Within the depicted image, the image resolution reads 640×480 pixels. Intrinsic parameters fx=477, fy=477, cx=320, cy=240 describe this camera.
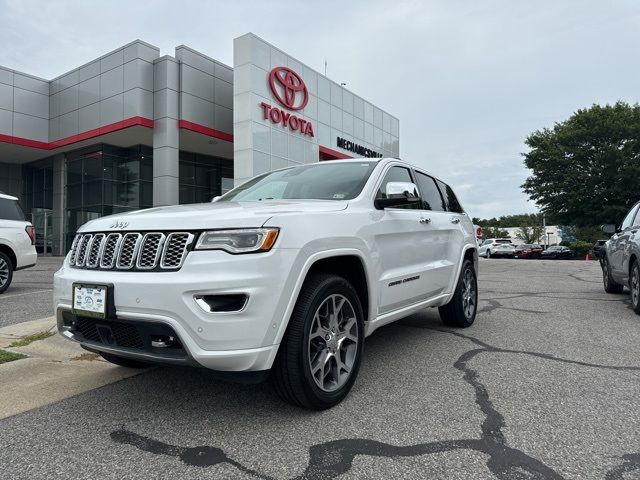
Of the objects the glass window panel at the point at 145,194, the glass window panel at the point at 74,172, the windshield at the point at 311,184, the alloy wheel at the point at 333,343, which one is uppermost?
the glass window panel at the point at 74,172

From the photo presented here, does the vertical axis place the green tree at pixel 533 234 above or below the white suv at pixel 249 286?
above

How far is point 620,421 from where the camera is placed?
288 cm

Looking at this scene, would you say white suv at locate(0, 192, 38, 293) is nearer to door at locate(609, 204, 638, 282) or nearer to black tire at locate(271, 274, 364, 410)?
black tire at locate(271, 274, 364, 410)

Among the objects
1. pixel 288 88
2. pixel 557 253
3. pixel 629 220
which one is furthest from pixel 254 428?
pixel 557 253

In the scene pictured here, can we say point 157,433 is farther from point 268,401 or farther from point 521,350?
point 521,350

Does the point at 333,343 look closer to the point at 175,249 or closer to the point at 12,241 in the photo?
the point at 175,249

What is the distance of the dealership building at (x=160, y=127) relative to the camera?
2055cm

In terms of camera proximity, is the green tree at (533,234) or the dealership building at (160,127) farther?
the green tree at (533,234)

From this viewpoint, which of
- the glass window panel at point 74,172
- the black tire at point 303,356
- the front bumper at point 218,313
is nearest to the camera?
the front bumper at point 218,313

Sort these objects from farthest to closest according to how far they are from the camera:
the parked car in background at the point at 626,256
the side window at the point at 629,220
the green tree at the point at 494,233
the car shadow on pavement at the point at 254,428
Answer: the green tree at the point at 494,233
the side window at the point at 629,220
the parked car in background at the point at 626,256
the car shadow on pavement at the point at 254,428

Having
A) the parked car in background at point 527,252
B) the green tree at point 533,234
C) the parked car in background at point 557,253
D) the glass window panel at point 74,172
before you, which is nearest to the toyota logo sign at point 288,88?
the glass window panel at point 74,172

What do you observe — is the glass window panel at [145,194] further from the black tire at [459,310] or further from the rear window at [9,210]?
the black tire at [459,310]

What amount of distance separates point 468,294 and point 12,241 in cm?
808

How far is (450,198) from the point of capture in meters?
5.78
